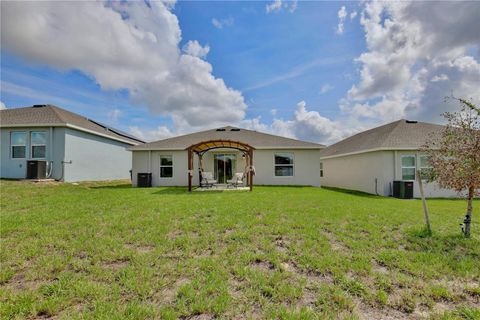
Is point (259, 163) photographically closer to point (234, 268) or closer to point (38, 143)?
point (234, 268)

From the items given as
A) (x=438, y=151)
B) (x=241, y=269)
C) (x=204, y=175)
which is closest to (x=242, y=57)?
(x=204, y=175)

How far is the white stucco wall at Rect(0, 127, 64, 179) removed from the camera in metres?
15.1

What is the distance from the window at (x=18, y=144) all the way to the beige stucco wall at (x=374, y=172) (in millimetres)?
23144

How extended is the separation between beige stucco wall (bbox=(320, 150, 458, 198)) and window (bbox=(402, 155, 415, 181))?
0.71 feet

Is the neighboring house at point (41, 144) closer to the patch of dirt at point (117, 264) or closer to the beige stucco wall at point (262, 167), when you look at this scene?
the beige stucco wall at point (262, 167)

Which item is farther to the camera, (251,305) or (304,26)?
(304,26)

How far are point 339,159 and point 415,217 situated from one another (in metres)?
14.4

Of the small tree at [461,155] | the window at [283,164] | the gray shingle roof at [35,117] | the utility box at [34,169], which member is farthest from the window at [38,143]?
the small tree at [461,155]

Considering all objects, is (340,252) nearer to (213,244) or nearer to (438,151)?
(213,244)

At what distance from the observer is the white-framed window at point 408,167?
48.4 ft

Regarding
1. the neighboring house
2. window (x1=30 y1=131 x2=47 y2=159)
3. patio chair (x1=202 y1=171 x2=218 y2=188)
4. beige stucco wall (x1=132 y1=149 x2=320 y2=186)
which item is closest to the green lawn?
patio chair (x1=202 y1=171 x2=218 y2=188)

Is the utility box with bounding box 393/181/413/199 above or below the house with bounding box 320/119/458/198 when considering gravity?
below

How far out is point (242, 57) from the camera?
525 inches

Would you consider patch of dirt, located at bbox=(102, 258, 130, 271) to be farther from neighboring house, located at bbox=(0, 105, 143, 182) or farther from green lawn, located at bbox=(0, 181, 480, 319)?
neighboring house, located at bbox=(0, 105, 143, 182)
